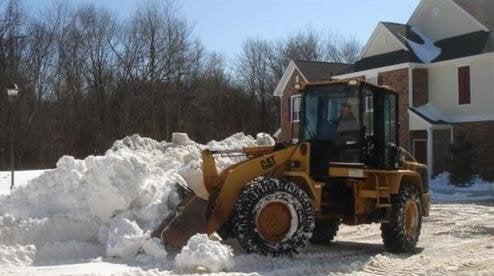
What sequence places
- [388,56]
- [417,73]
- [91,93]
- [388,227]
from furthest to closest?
[91,93], [388,56], [417,73], [388,227]

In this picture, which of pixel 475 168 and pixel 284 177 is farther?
pixel 475 168

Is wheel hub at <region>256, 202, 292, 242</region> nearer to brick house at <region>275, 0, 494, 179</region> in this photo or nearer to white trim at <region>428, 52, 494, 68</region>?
brick house at <region>275, 0, 494, 179</region>

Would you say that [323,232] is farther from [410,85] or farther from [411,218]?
[410,85]

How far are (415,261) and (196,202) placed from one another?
3404mm

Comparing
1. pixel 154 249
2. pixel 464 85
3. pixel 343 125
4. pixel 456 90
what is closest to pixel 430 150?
pixel 456 90

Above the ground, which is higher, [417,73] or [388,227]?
[417,73]

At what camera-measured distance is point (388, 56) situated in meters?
32.5

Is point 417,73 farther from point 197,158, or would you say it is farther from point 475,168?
point 197,158

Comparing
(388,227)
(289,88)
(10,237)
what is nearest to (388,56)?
(289,88)

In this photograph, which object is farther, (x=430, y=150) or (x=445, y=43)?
(x=445, y=43)

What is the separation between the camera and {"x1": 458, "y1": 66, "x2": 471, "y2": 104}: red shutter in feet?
95.6

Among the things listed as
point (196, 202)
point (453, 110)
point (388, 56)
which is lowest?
point (196, 202)

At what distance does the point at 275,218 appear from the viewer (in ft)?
31.8

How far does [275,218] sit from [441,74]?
2250 centimetres
